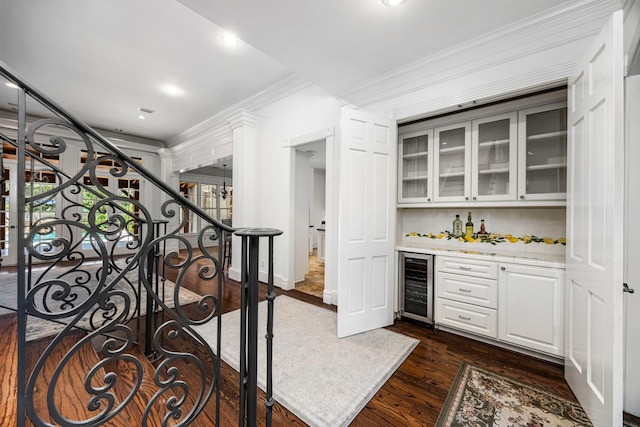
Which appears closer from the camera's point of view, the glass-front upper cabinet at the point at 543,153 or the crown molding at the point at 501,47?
the crown molding at the point at 501,47

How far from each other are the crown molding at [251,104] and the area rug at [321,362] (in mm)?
3050

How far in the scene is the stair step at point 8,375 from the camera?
3.60 feet

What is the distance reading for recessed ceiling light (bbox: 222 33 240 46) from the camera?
2.88 m

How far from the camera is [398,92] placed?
2971mm

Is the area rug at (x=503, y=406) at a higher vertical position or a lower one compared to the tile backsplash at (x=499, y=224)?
lower

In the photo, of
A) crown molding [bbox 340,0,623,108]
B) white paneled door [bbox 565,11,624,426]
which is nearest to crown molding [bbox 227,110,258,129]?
crown molding [bbox 340,0,623,108]

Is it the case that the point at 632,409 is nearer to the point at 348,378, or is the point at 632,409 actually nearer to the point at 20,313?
the point at 348,378

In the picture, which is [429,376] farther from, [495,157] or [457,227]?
[495,157]

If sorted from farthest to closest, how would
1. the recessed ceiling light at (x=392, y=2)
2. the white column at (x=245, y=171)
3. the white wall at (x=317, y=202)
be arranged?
1. the white wall at (x=317, y=202)
2. the white column at (x=245, y=171)
3. the recessed ceiling light at (x=392, y=2)

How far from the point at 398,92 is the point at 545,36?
1243 mm

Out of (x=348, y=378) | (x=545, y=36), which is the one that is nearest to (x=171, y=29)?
(x=545, y=36)

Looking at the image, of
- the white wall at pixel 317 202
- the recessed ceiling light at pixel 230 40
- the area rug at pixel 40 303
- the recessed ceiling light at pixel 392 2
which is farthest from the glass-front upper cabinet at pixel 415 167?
the white wall at pixel 317 202

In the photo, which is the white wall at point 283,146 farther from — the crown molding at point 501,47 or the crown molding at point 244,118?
the crown molding at point 501,47

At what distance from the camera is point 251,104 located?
178 inches
